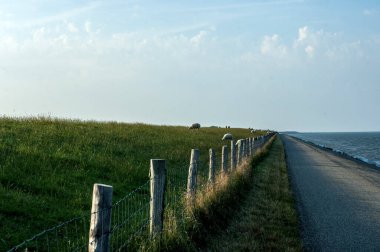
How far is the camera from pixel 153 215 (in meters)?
6.91

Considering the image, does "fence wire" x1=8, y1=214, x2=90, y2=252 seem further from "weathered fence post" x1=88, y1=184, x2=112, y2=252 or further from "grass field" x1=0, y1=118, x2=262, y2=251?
"weathered fence post" x1=88, y1=184, x2=112, y2=252

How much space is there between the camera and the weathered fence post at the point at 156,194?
687 cm

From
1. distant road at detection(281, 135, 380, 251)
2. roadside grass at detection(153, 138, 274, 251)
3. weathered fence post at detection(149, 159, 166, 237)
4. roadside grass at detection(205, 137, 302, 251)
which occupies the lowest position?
distant road at detection(281, 135, 380, 251)

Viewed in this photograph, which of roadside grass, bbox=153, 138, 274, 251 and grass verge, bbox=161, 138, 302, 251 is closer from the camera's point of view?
roadside grass, bbox=153, 138, 274, 251

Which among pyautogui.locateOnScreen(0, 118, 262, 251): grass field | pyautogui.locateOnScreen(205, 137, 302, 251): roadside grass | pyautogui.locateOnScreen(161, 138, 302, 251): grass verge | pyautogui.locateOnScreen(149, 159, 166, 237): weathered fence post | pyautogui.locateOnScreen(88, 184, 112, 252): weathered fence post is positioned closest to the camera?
pyautogui.locateOnScreen(88, 184, 112, 252): weathered fence post

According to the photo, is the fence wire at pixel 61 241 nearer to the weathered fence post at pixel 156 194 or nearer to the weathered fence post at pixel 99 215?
the weathered fence post at pixel 156 194

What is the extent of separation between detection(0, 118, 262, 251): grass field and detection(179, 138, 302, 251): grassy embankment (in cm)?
247

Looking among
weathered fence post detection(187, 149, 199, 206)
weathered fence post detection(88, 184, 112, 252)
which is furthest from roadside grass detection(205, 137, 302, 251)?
weathered fence post detection(88, 184, 112, 252)

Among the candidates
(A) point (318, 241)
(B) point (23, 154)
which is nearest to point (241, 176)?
(A) point (318, 241)

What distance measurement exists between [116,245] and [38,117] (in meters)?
20.0

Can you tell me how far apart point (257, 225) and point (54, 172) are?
5.14m

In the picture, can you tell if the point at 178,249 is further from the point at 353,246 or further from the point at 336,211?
the point at 336,211

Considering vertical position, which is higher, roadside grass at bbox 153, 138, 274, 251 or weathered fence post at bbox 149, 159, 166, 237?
weathered fence post at bbox 149, 159, 166, 237

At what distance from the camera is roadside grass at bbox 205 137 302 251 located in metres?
7.78
